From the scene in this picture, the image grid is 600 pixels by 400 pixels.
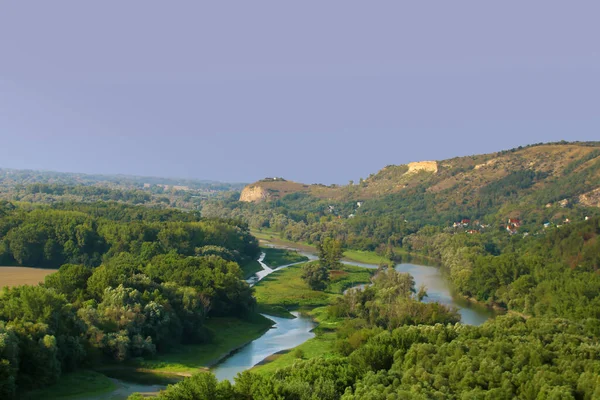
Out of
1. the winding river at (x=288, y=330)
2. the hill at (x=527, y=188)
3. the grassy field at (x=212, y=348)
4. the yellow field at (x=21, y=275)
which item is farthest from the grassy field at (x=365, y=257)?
the yellow field at (x=21, y=275)

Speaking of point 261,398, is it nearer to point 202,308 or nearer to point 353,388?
point 353,388

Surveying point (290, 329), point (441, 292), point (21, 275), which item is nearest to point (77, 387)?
point (290, 329)

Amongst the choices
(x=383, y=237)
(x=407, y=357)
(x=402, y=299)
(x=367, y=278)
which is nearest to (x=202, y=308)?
(x=402, y=299)

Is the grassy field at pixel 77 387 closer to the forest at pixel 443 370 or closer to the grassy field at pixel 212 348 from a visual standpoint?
the grassy field at pixel 212 348

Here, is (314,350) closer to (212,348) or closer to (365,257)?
(212,348)

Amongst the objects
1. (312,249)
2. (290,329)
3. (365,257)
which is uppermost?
(365,257)

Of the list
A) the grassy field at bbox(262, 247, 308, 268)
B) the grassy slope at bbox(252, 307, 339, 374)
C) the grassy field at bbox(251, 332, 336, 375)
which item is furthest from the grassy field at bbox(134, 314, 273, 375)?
the grassy field at bbox(262, 247, 308, 268)
